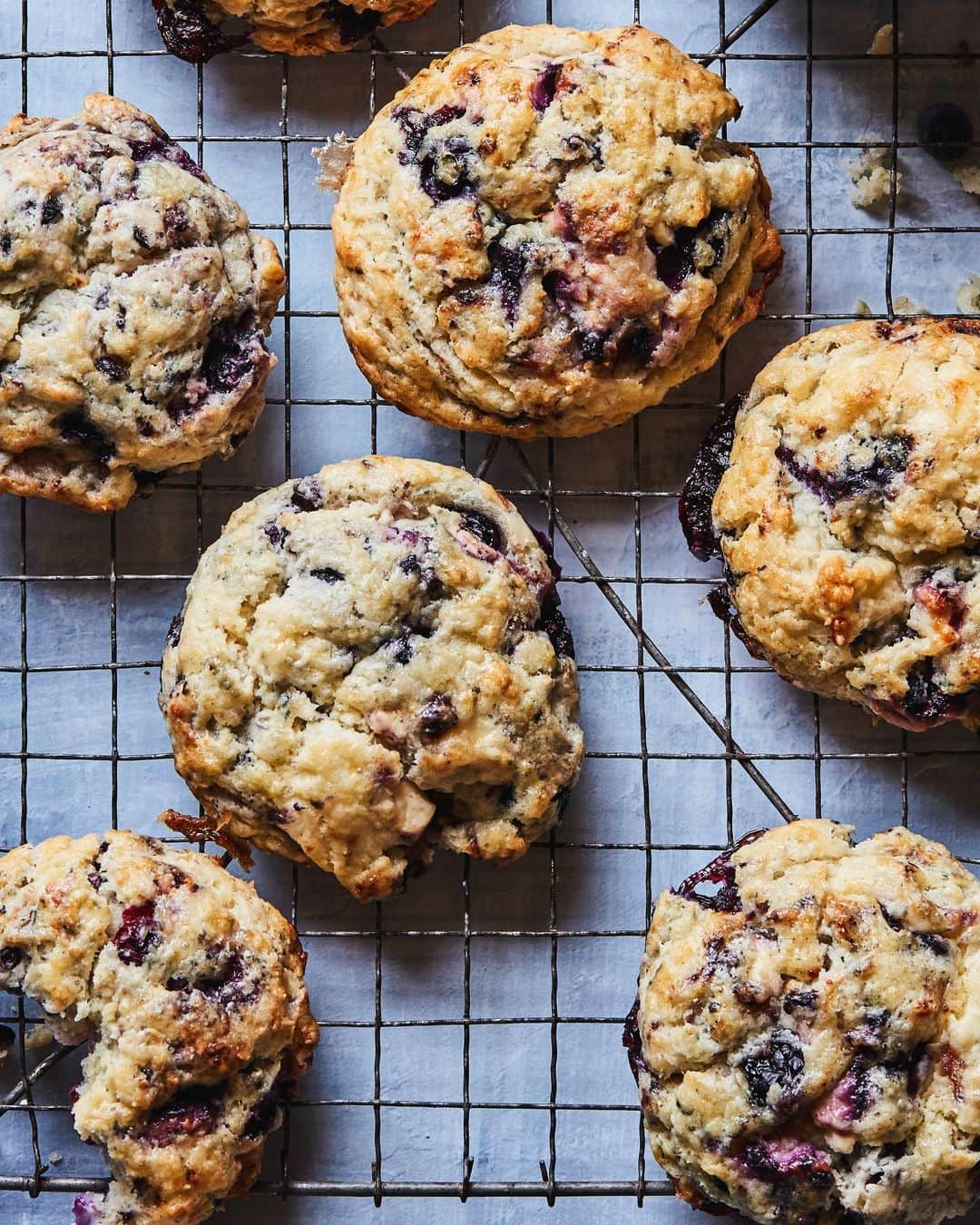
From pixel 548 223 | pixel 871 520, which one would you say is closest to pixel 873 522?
pixel 871 520

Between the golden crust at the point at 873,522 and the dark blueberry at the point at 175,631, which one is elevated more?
the golden crust at the point at 873,522

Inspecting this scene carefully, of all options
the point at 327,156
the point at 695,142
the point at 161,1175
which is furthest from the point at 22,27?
the point at 161,1175

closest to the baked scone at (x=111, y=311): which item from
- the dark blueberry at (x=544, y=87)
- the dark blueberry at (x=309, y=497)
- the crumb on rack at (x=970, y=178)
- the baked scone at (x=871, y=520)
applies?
the dark blueberry at (x=309, y=497)

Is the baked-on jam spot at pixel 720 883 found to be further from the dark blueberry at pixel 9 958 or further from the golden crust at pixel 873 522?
the dark blueberry at pixel 9 958

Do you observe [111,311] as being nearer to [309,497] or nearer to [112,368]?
[112,368]

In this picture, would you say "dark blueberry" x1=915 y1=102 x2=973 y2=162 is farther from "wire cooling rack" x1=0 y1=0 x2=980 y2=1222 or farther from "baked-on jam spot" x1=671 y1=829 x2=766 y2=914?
"baked-on jam spot" x1=671 y1=829 x2=766 y2=914

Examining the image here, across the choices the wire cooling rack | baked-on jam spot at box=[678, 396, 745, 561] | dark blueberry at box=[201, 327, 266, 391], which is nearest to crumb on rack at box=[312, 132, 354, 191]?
the wire cooling rack

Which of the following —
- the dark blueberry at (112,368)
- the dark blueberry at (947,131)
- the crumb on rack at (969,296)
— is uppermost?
the dark blueberry at (947,131)

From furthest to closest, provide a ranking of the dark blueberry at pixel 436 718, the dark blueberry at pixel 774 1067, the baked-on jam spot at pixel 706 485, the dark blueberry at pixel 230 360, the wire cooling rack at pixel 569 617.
Result: the wire cooling rack at pixel 569 617 < the baked-on jam spot at pixel 706 485 < the dark blueberry at pixel 230 360 < the dark blueberry at pixel 436 718 < the dark blueberry at pixel 774 1067
